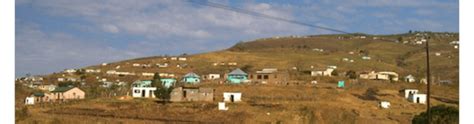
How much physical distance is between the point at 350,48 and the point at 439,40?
10.5 metres

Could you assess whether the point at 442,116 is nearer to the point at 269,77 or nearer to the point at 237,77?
the point at 269,77

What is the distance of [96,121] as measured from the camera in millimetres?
14875

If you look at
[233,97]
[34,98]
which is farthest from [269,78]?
[34,98]

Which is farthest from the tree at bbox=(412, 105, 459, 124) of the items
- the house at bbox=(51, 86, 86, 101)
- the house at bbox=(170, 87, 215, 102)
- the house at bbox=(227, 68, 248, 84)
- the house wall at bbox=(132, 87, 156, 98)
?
the house at bbox=(227, 68, 248, 84)

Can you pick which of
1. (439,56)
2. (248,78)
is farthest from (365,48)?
(248,78)

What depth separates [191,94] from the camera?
2547cm

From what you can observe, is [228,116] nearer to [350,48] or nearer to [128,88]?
[128,88]
